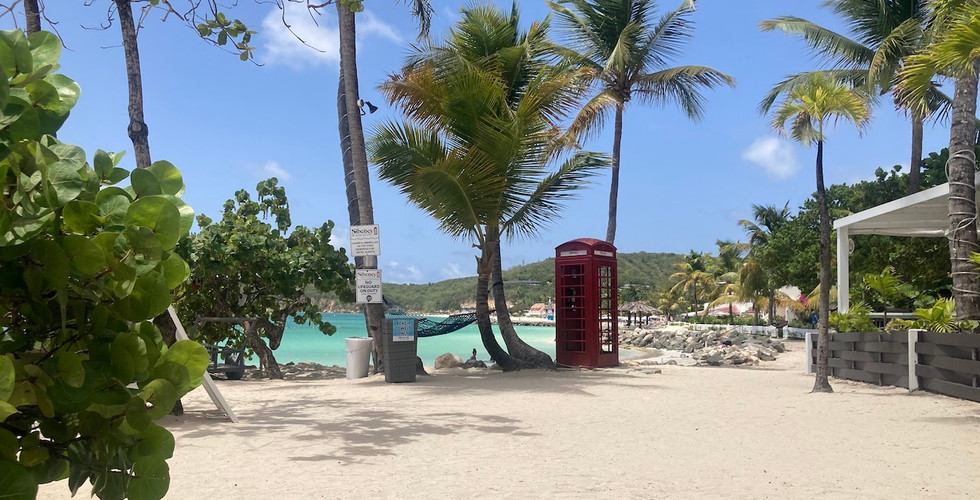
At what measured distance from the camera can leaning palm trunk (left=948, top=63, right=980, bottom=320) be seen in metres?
9.00

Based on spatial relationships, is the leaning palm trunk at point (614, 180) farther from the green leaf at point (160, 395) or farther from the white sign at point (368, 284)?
the green leaf at point (160, 395)

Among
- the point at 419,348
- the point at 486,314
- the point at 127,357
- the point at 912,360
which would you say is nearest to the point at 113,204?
the point at 127,357

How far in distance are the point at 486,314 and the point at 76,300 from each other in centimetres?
1209

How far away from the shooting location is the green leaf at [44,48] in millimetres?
1007

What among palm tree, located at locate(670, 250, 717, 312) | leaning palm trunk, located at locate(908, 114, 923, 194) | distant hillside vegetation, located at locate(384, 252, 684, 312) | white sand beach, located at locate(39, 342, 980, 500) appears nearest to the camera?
white sand beach, located at locate(39, 342, 980, 500)

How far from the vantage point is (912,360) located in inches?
359

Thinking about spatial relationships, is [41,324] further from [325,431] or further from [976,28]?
[976,28]

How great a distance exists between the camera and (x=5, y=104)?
83 cm

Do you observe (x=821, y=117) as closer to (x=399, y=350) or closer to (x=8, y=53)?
(x=399, y=350)

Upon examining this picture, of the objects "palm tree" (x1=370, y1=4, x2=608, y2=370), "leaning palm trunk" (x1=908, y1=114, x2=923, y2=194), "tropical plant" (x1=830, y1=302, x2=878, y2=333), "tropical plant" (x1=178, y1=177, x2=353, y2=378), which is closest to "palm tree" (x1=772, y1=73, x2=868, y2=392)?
"tropical plant" (x1=830, y1=302, x2=878, y2=333)

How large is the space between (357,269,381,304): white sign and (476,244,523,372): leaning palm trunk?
7.41ft

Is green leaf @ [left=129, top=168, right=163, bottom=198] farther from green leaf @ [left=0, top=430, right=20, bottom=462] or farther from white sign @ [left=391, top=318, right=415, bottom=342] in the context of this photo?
white sign @ [left=391, top=318, right=415, bottom=342]

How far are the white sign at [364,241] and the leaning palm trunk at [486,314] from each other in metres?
2.44

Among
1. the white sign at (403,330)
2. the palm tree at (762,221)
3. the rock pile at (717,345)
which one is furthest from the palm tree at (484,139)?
the palm tree at (762,221)
